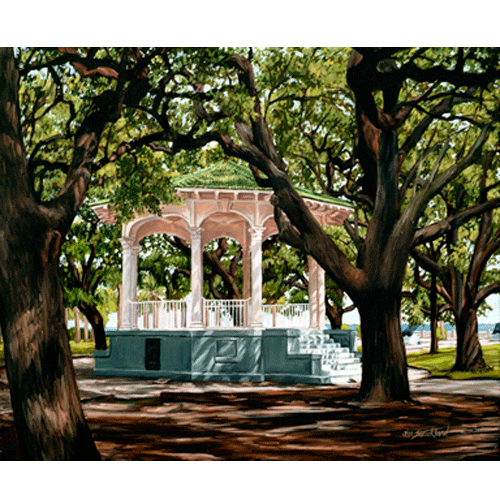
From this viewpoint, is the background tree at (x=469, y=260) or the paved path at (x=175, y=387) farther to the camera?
the background tree at (x=469, y=260)

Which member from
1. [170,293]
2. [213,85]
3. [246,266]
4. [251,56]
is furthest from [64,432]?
[170,293]

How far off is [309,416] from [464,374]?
13.6 metres

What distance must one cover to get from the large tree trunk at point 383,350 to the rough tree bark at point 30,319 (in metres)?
9.70

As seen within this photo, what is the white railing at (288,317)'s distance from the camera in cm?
2517

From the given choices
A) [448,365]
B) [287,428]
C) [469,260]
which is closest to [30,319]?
[287,428]

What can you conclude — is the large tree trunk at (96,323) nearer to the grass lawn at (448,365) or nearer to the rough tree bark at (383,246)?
the grass lawn at (448,365)

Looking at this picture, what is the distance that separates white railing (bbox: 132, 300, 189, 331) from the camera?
79.8 feet

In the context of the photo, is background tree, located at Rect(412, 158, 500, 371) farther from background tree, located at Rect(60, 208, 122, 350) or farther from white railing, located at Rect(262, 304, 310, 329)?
background tree, located at Rect(60, 208, 122, 350)

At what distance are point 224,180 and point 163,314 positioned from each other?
5403 millimetres

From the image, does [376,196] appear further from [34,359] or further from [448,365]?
[448,365]
